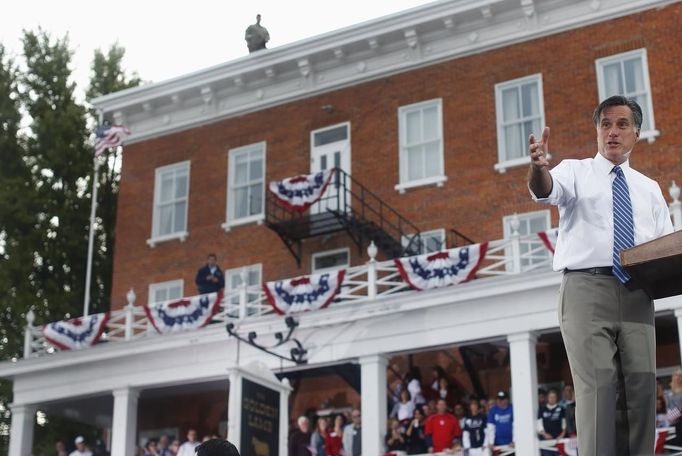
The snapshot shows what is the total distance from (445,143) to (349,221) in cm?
290

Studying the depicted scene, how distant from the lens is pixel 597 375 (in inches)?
203

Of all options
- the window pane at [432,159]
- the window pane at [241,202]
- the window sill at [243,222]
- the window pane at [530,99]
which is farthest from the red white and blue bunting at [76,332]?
the window pane at [530,99]

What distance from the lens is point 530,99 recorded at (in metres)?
26.0

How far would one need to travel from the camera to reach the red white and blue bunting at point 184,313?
24.3 metres

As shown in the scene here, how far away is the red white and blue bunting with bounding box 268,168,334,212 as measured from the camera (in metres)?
25.9

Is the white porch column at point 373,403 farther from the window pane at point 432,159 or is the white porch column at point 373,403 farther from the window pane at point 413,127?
the window pane at point 413,127

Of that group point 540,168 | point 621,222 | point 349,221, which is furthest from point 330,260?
point 540,168

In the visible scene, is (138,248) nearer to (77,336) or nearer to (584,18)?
(77,336)

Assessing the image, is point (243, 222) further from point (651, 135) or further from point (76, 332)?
point (651, 135)

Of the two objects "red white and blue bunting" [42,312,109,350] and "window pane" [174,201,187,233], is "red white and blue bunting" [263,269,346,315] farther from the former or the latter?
"window pane" [174,201,187,233]

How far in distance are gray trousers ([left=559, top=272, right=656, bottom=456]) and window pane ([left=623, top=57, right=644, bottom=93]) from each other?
20.3m

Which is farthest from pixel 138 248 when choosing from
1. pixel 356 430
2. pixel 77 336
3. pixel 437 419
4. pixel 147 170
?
pixel 437 419

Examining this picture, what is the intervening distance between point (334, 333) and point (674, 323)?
6.56 m

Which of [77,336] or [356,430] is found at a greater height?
[77,336]
